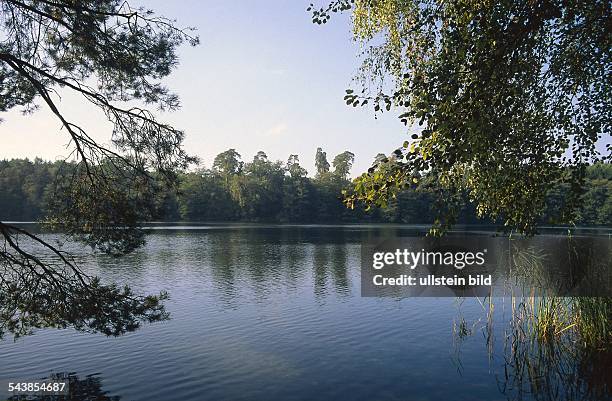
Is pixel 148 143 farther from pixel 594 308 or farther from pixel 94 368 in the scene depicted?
pixel 594 308

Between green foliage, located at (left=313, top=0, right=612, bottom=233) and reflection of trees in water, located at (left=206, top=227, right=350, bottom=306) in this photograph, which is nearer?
green foliage, located at (left=313, top=0, right=612, bottom=233)

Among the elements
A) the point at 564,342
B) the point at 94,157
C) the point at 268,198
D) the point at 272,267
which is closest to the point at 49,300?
the point at 94,157

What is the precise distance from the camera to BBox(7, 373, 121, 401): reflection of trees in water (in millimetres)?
9281

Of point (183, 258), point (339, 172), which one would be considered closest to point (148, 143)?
point (183, 258)

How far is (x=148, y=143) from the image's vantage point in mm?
8930

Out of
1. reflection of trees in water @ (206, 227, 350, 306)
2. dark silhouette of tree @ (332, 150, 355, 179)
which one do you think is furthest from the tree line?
reflection of trees in water @ (206, 227, 350, 306)

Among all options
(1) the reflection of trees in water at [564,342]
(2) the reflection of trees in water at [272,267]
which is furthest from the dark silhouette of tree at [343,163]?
(1) the reflection of trees in water at [564,342]

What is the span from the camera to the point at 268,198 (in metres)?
108

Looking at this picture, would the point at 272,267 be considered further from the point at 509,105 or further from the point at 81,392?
the point at 509,105

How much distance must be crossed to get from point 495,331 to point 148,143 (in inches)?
459

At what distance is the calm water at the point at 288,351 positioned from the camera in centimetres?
998

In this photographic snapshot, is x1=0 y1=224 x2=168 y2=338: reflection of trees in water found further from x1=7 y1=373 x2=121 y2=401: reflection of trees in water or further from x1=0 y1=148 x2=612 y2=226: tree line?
x1=0 y1=148 x2=612 y2=226: tree line

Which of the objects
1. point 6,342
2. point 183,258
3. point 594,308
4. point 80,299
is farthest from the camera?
point 183,258

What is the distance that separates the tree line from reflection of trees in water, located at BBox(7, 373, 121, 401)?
8084cm
